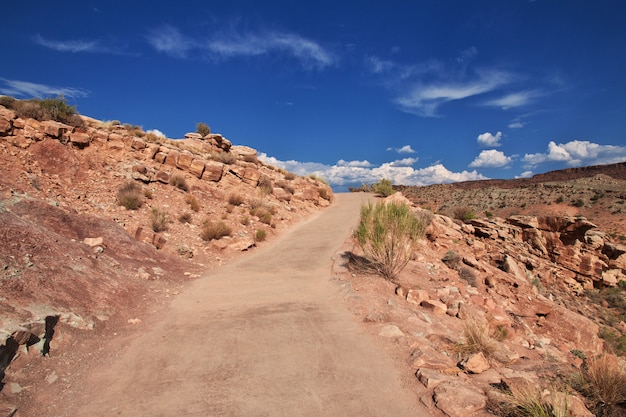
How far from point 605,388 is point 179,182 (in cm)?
1555

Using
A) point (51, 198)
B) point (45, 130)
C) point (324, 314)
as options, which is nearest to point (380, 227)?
point (324, 314)

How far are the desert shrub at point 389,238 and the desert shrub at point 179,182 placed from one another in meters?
→ 9.77

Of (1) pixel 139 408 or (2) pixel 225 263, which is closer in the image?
(1) pixel 139 408

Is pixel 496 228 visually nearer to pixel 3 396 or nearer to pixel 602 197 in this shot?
pixel 3 396

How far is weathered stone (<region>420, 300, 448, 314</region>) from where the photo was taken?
7281 mm

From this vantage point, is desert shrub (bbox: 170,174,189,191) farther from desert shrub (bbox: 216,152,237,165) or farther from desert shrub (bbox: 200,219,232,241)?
desert shrub (bbox: 216,152,237,165)

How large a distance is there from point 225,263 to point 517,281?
410 inches

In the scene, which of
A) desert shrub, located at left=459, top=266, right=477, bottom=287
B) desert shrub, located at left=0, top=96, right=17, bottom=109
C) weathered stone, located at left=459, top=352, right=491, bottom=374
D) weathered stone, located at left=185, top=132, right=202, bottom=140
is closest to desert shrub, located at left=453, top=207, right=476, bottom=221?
desert shrub, located at left=459, top=266, right=477, bottom=287

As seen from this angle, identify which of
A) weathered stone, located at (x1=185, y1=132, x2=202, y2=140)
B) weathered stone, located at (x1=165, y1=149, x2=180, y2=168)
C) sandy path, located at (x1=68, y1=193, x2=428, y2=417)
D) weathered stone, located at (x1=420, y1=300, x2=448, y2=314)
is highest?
weathered stone, located at (x1=185, y1=132, x2=202, y2=140)

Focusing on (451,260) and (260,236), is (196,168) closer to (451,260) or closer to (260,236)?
(260,236)

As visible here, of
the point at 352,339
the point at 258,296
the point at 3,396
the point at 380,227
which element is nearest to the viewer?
the point at 3,396

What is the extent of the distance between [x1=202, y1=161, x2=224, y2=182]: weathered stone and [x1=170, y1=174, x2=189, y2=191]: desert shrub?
6.98 ft

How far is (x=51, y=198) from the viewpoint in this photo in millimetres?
10391

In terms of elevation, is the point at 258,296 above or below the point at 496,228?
below
